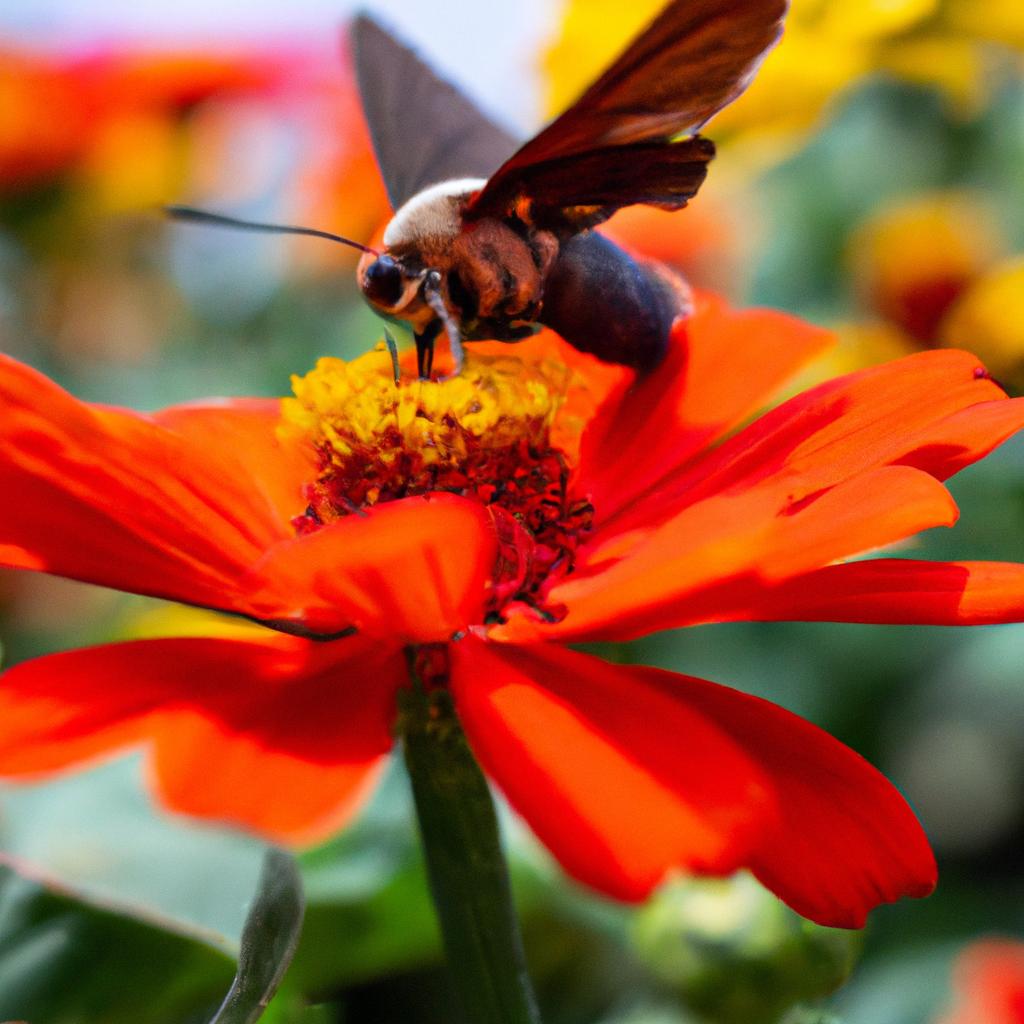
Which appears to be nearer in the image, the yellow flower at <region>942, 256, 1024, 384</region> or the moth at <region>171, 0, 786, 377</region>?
the moth at <region>171, 0, 786, 377</region>

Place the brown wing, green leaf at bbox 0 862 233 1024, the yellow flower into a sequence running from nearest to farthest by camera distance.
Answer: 1. the brown wing
2. green leaf at bbox 0 862 233 1024
3. the yellow flower

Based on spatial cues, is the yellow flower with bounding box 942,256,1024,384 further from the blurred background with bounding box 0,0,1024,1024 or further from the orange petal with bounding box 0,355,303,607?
the orange petal with bounding box 0,355,303,607

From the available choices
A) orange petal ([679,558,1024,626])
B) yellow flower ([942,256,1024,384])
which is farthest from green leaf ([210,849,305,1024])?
yellow flower ([942,256,1024,384])

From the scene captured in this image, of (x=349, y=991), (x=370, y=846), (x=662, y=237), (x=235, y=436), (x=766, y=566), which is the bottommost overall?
(x=349, y=991)

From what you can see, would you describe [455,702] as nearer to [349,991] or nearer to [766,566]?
[766,566]

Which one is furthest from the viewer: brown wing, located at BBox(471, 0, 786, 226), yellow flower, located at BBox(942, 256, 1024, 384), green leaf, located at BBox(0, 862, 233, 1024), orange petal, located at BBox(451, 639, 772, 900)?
yellow flower, located at BBox(942, 256, 1024, 384)

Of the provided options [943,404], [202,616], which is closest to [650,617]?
[943,404]

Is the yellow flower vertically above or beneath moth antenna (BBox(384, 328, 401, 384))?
beneath

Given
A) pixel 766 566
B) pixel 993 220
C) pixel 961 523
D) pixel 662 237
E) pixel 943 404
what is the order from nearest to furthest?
pixel 766 566, pixel 943 404, pixel 961 523, pixel 993 220, pixel 662 237

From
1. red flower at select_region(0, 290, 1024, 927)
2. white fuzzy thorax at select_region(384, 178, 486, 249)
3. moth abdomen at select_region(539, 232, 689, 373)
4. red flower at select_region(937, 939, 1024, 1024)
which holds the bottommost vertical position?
red flower at select_region(937, 939, 1024, 1024)
